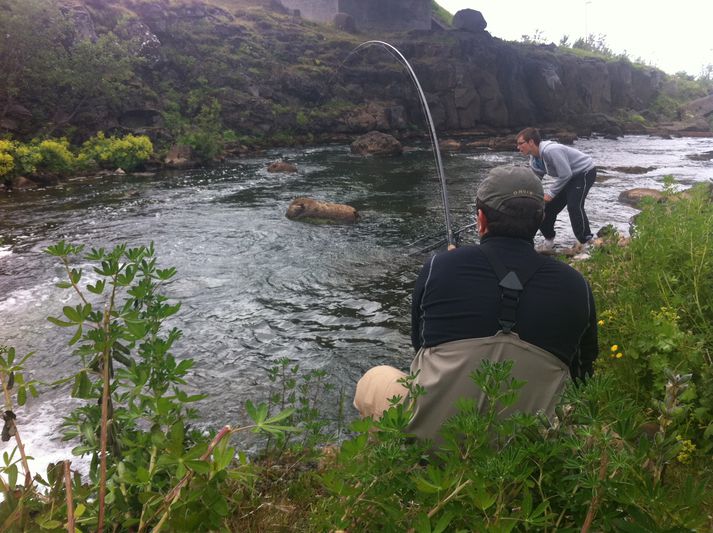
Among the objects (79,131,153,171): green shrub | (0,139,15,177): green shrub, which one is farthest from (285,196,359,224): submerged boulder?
(79,131,153,171): green shrub

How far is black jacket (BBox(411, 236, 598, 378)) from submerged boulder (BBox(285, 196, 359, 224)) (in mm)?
8562

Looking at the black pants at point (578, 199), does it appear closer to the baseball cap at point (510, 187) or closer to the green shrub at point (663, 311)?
the green shrub at point (663, 311)

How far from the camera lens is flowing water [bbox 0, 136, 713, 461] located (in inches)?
202

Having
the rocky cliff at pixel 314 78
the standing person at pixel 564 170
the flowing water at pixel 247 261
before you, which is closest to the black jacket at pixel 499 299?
the flowing water at pixel 247 261

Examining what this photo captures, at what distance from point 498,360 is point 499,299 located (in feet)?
0.87

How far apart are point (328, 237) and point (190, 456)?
854cm

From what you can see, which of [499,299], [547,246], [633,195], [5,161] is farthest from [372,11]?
[499,299]

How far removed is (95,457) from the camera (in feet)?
5.72

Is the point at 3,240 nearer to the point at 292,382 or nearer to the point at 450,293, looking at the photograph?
the point at 292,382

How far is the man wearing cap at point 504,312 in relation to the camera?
7.36 ft

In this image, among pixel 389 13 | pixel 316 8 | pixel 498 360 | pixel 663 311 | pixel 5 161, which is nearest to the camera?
pixel 498 360

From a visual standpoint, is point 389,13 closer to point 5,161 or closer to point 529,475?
point 5,161

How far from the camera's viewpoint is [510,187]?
2.46m

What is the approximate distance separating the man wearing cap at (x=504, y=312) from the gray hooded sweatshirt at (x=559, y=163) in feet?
18.8
